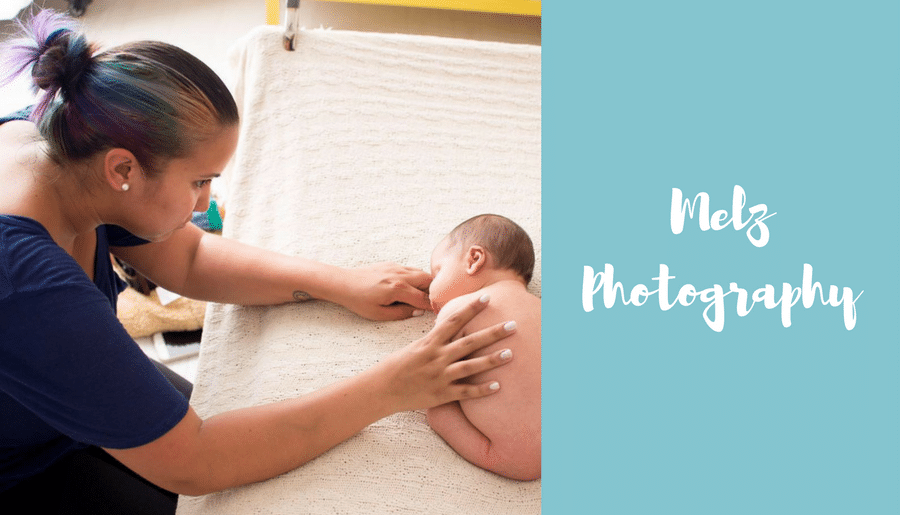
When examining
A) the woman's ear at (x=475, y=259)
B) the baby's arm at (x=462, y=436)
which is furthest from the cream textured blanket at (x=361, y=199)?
the woman's ear at (x=475, y=259)

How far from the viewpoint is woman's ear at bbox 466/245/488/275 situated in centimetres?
129

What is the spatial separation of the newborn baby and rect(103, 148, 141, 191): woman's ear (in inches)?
20.9

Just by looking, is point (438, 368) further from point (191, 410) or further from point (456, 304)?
point (191, 410)

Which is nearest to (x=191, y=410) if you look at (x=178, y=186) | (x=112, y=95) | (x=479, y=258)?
(x=178, y=186)

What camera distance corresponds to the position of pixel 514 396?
3.62 feet

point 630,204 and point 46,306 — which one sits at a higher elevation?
point 630,204

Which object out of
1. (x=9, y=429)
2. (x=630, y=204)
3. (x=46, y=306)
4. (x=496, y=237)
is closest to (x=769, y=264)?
(x=630, y=204)

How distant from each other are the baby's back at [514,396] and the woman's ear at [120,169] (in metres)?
0.55

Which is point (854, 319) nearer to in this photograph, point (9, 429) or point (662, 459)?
point (662, 459)

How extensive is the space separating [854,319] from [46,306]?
43.7 inches

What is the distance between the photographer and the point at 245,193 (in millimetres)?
1579

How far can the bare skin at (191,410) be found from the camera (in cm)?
94

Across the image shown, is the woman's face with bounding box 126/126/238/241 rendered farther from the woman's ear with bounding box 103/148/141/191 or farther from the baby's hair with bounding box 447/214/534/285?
the baby's hair with bounding box 447/214/534/285

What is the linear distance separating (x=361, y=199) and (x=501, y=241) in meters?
0.37
